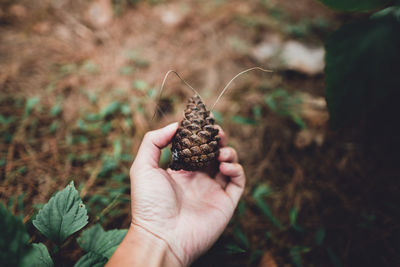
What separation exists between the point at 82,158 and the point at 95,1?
2624mm

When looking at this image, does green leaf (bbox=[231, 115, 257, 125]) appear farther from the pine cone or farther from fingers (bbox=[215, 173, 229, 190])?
the pine cone

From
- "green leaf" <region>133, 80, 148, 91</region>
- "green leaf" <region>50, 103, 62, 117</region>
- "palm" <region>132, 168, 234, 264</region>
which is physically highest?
"green leaf" <region>133, 80, 148, 91</region>

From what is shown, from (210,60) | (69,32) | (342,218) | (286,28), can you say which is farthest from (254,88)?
(69,32)

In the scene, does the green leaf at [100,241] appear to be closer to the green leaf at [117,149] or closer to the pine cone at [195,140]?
the pine cone at [195,140]

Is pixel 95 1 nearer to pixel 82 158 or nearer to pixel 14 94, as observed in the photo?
pixel 14 94

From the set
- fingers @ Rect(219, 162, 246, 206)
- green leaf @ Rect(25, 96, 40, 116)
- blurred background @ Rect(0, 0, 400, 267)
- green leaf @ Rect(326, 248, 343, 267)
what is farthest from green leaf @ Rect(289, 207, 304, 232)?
green leaf @ Rect(25, 96, 40, 116)

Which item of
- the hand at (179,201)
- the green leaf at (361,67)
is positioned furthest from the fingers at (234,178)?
the green leaf at (361,67)

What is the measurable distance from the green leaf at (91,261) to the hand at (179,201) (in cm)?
24

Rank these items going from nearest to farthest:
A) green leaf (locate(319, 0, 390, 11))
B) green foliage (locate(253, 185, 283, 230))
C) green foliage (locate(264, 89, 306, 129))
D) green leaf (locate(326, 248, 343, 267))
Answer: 1. green leaf (locate(319, 0, 390, 11))
2. green leaf (locate(326, 248, 343, 267))
3. green foliage (locate(253, 185, 283, 230))
4. green foliage (locate(264, 89, 306, 129))

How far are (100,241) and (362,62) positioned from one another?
1697 millimetres

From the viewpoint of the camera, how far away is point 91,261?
1.13 meters

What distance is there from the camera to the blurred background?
179 cm

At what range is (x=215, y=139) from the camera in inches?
53.6

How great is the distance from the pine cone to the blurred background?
2.11 ft
